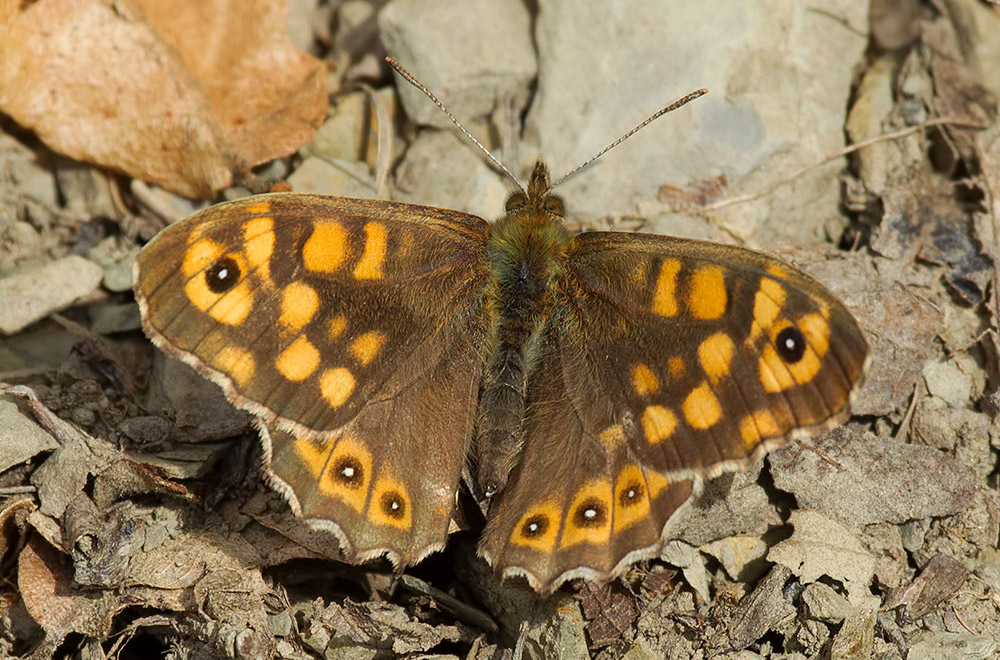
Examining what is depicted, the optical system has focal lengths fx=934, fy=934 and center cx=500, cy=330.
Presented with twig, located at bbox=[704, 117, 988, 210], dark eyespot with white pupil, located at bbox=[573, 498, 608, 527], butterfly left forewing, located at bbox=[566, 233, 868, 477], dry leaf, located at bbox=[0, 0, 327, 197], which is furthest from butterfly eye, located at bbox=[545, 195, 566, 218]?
dry leaf, located at bbox=[0, 0, 327, 197]

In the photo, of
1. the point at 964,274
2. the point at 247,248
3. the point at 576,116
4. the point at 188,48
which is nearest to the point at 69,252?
the point at 188,48

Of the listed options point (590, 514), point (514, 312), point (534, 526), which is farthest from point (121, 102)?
point (590, 514)

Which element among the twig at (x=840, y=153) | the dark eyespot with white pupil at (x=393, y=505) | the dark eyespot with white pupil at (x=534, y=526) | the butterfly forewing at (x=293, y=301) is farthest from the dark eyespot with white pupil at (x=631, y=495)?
the twig at (x=840, y=153)

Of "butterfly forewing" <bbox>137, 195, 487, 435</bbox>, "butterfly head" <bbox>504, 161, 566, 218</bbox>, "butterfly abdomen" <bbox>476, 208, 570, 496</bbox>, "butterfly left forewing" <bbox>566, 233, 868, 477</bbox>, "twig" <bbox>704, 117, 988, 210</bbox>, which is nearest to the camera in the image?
"butterfly left forewing" <bbox>566, 233, 868, 477</bbox>

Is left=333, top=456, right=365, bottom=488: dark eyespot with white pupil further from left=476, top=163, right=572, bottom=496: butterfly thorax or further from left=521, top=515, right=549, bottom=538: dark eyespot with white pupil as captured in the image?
left=521, top=515, right=549, bottom=538: dark eyespot with white pupil

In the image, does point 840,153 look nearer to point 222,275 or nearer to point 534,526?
point 534,526

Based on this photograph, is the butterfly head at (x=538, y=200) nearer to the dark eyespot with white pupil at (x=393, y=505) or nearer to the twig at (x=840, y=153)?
the twig at (x=840, y=153)
